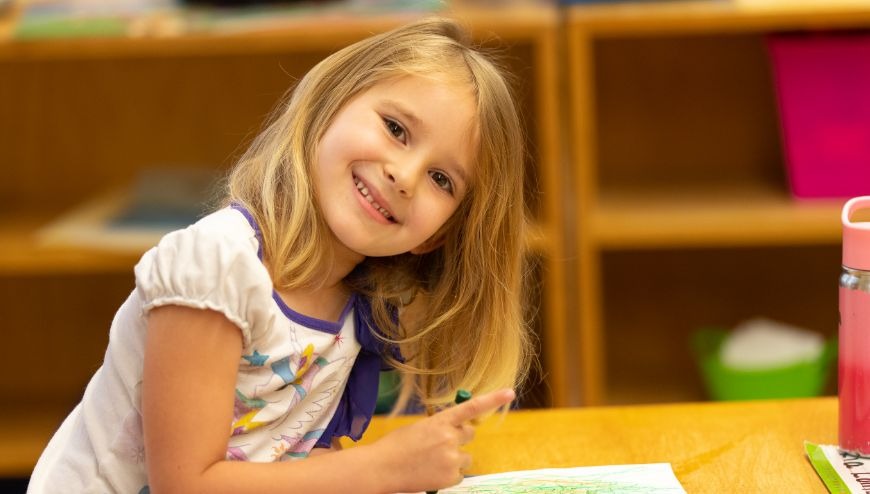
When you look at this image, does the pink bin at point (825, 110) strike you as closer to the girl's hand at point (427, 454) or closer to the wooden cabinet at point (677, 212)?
the wooden cabinet at point (677, 212)

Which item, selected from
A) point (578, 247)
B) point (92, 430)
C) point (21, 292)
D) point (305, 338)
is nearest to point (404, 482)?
point (305, 338)

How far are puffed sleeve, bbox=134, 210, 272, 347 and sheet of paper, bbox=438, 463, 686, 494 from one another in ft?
0.74

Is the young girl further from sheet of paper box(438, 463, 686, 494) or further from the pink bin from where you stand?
the pink bin

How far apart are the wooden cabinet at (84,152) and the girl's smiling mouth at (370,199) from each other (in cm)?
91

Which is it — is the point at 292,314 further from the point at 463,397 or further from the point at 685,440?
the point at 685,440

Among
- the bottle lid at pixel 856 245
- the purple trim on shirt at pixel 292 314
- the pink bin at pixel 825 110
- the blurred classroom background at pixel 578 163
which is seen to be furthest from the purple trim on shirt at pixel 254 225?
Result: the pink bin at pixel 825 110

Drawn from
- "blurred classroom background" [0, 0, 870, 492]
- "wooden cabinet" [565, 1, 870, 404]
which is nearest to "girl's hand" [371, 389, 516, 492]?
"blurred classroom background" [0, 0, 870, 492]

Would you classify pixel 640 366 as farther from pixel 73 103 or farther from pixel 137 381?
pixel 137 381

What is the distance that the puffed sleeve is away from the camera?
83 cm

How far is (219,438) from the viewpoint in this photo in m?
0.86

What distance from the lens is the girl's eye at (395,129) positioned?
96 centimetres

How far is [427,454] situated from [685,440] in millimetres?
268

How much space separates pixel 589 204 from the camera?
5.94 ft

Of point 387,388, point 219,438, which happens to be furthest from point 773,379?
point 219,438
